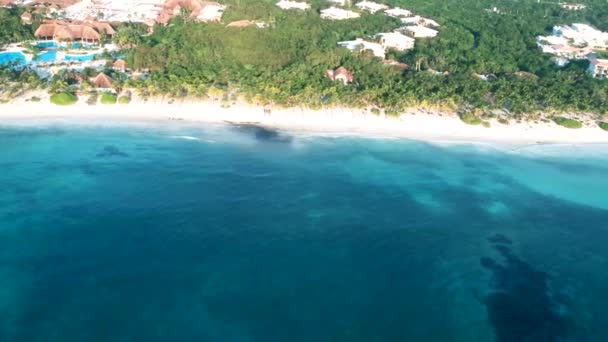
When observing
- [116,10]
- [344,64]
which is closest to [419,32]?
[344,64]

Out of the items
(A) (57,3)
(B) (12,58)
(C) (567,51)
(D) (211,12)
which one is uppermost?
(A) (57,3)

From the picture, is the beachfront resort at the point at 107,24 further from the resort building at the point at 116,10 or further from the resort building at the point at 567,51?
the resort building at the point at 567,51

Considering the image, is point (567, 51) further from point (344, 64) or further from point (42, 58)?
point (42, 58)

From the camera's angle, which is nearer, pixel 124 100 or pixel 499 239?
pixel 499 239

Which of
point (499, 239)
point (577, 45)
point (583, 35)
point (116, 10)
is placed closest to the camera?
point (499, 239)

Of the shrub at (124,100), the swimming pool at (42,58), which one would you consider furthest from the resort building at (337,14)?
the shrub at (124,100)

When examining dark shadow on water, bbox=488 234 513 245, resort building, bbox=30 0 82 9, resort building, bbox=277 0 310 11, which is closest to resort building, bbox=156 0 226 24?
resort building, bbox=277 0 310 11
